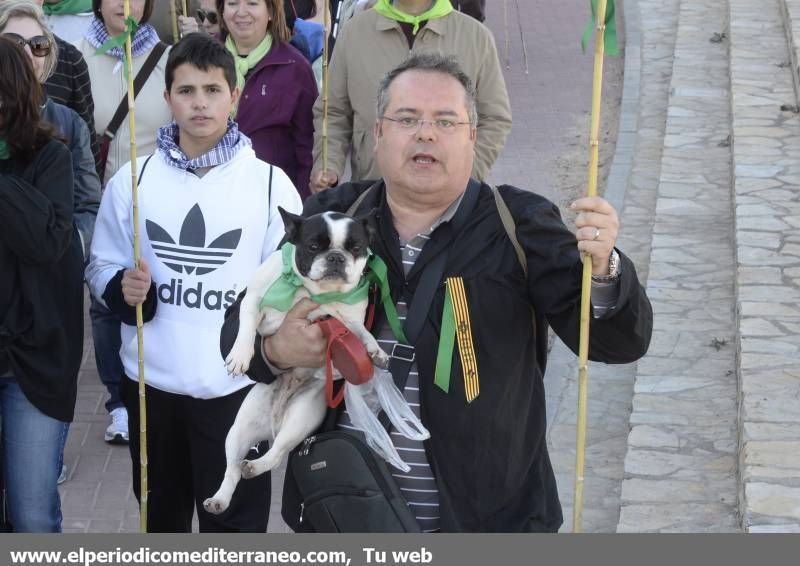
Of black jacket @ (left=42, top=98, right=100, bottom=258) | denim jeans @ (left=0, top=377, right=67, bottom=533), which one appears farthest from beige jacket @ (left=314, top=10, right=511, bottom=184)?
denim jeans @ (left=0, top=377, right=67, bottom=533)

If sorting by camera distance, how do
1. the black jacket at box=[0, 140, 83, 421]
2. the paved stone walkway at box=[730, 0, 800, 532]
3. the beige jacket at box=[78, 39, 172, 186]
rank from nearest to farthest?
1. the black jacket at box=[0, 140, 83, 421]
2. the paved stone walkway at box=[730, 0, 800, 532]
3. the beige jacket at box=[78, 39, 172, 186]

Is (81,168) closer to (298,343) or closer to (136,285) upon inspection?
(136,285)

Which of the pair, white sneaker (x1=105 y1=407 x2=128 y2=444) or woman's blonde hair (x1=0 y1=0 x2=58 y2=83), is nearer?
woman's blonde hair (x1=0 y1=0 x2=58 y2=83)

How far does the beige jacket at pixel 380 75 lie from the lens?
6629mm

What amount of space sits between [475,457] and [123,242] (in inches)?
81.5

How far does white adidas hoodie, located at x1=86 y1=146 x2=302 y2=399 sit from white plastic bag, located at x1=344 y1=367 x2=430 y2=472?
4.35 feet

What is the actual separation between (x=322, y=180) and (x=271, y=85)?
34.1 inches

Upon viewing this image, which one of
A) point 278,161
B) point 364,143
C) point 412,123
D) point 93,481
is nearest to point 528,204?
point 412,123

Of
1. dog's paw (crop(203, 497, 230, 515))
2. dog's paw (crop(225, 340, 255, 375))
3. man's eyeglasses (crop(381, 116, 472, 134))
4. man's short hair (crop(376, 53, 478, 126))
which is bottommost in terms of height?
dog's paw (crop(203, 497, 230, 515))

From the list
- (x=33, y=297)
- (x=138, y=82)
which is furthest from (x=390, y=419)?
(x=138, y=82)

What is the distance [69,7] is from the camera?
26.2 feet

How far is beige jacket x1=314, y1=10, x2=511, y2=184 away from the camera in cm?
663

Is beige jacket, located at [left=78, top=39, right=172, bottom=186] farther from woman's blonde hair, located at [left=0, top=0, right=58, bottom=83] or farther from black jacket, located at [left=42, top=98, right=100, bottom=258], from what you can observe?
black jacket, located at [left=42, top=98, right=100, bottom=258]

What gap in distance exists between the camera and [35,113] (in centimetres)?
492
